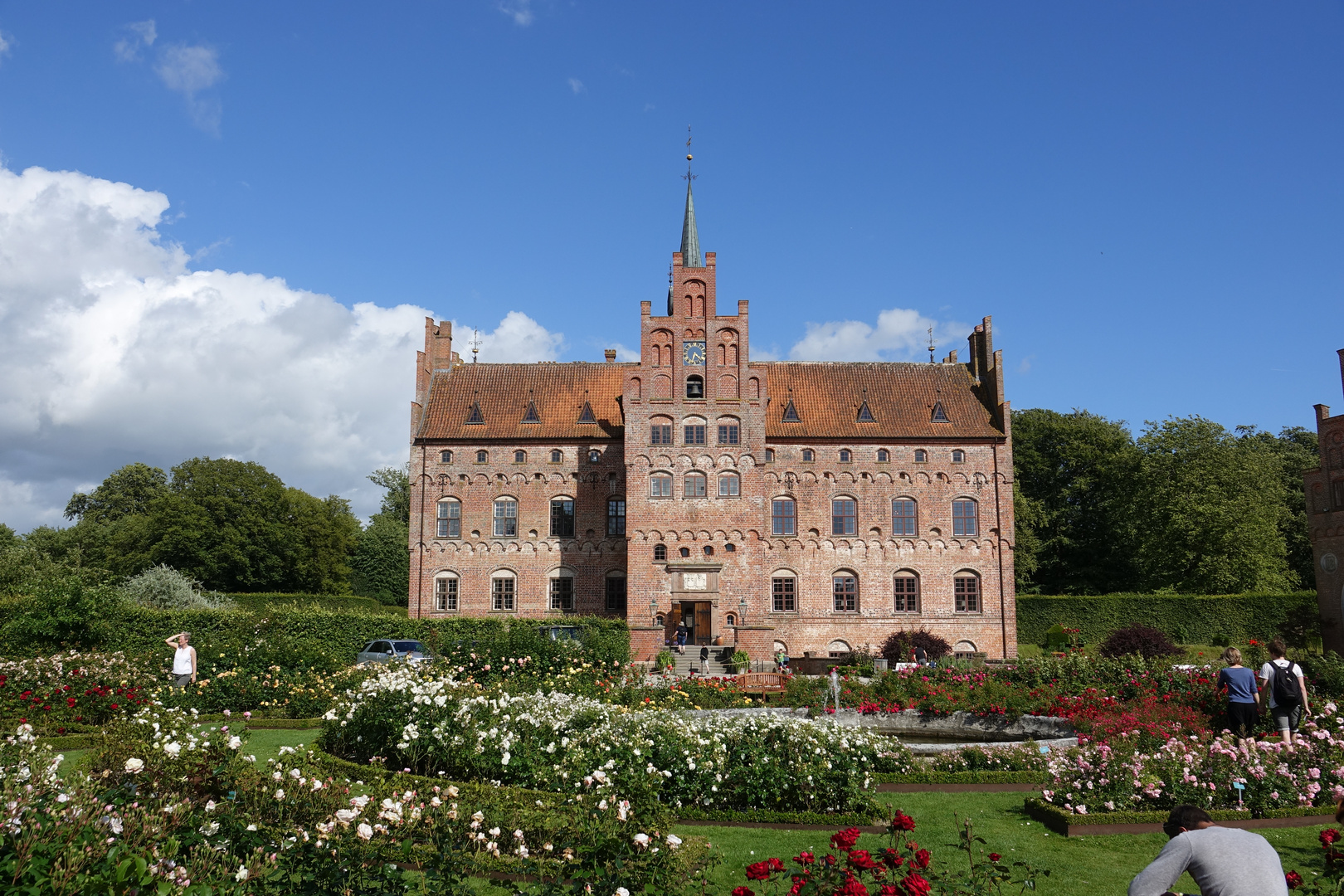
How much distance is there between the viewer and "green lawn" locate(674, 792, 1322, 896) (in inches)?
298

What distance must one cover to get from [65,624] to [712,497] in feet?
69.0

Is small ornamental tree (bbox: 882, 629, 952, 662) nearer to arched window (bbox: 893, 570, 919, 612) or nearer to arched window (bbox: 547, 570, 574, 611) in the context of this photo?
arched window (bbox: 893, 570, 919, 612)

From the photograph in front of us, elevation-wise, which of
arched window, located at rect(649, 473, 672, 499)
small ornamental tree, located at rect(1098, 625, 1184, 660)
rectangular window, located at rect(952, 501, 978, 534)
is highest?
arched window, located at rect(649, 473, 672, 499)

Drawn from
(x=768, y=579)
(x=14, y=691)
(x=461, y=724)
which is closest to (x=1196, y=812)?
(x=461, y=724)

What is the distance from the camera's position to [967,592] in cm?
3656

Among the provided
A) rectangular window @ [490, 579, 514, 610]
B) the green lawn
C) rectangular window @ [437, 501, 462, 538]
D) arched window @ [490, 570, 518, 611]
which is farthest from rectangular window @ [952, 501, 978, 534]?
the green lawn

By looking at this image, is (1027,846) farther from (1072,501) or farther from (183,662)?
(1072,501)

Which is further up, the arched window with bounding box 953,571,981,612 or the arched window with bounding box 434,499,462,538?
the arched window with bounding box 434,499,462,538

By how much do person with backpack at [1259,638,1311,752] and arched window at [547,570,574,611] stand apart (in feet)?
92.1

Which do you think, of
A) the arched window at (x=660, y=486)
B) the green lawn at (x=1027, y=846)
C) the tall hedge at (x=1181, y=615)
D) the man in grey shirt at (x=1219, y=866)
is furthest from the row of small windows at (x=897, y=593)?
the man in grey shirt at (x=1219, y=866)

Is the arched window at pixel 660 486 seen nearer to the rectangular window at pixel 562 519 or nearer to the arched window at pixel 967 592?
the rectangular window at pixel 562 519

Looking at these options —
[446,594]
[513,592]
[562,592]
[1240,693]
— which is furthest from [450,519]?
[1240,693]

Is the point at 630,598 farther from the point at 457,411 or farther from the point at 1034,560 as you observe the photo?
the point at 1034,560

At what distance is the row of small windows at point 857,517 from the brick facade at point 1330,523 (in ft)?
39.8
